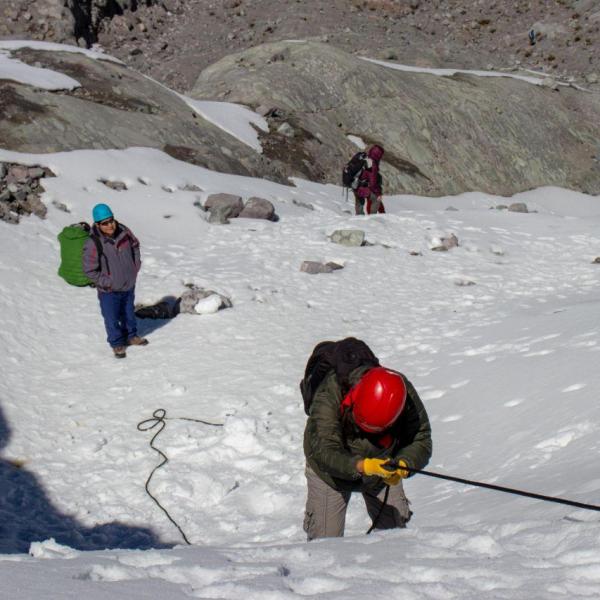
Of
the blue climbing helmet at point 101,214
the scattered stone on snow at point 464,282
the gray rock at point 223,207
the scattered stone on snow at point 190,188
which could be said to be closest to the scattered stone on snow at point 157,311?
the blue climbing helmet at point 101,214

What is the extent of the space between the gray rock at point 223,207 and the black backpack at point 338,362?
37.3ft

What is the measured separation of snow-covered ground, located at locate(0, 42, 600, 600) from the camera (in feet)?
12.9

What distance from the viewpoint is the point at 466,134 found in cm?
2862

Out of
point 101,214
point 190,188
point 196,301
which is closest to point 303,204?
point 190,188

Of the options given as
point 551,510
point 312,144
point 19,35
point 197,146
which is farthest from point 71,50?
point 551,510

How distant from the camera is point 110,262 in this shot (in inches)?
386

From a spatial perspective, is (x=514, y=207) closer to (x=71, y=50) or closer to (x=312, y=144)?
(x=312, y=144)

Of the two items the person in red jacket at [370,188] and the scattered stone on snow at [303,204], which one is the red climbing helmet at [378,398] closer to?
the person in red jacket at [370,188]

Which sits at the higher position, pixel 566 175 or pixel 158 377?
pixel 566 175

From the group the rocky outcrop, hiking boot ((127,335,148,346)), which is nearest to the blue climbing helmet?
hiking boot ((127,335,148,346))

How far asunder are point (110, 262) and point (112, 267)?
2.8 inches

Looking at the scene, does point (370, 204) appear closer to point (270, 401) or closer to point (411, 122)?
point (270, 401)

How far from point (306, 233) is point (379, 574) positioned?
41.3ft

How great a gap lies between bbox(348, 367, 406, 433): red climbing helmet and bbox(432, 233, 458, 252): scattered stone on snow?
38.3 feet
